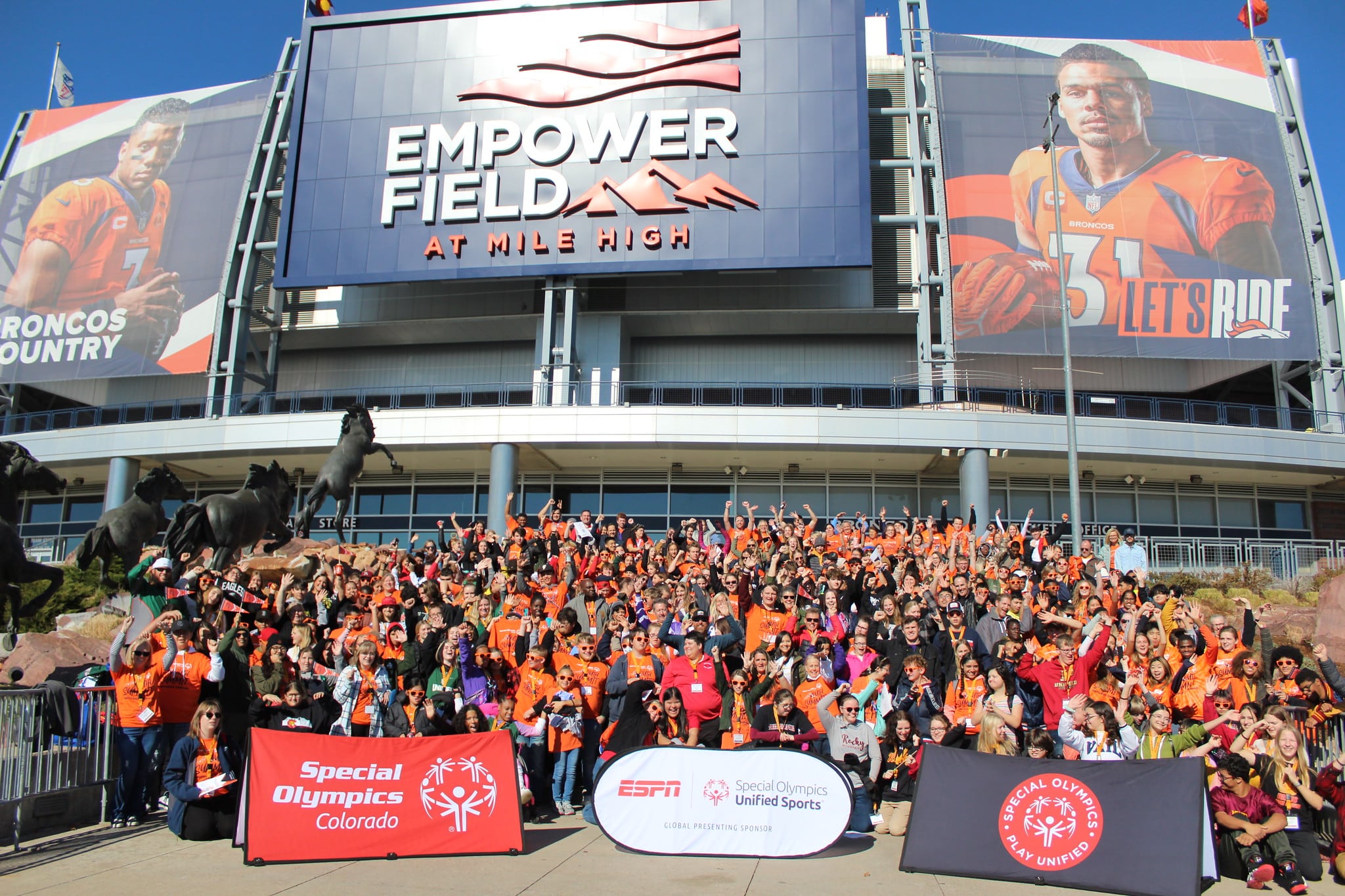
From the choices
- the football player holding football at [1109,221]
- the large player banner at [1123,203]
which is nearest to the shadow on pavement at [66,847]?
the large player banner at [1123,203]

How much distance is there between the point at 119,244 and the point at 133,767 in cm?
3003

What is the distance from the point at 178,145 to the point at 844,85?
22903 millimetres

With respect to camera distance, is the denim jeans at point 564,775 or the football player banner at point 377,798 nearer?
the football player banner at point 377,798

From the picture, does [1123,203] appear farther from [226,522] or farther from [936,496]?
[226,522]

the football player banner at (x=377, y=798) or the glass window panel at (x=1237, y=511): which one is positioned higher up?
the glass window panel at (x=1237, y=511)

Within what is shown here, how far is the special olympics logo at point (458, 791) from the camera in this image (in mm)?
7535

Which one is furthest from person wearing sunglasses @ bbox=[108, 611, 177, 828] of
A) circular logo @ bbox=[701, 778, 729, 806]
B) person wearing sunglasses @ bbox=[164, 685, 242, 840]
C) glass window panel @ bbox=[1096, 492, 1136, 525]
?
glass window panel @ bbox=[1096, 492, 1136, 525]

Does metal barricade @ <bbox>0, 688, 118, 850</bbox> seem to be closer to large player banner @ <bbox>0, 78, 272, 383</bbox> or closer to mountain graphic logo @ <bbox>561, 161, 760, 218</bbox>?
mountain graphic logo @ <bbox>561, 161, 760, 218</bbox>

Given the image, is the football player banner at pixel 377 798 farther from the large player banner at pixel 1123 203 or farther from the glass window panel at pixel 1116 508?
the glass window panel at pixel 1116 508

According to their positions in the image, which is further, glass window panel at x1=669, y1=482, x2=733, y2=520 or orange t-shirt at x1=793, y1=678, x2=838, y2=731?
glass window panel at x1=669, y1=482, x2=733, y2=520

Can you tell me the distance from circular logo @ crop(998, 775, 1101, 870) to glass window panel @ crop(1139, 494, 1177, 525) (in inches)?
1009

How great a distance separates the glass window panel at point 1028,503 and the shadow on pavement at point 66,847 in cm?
2615

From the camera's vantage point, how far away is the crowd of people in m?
8.04

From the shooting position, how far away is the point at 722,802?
7.57 meters
